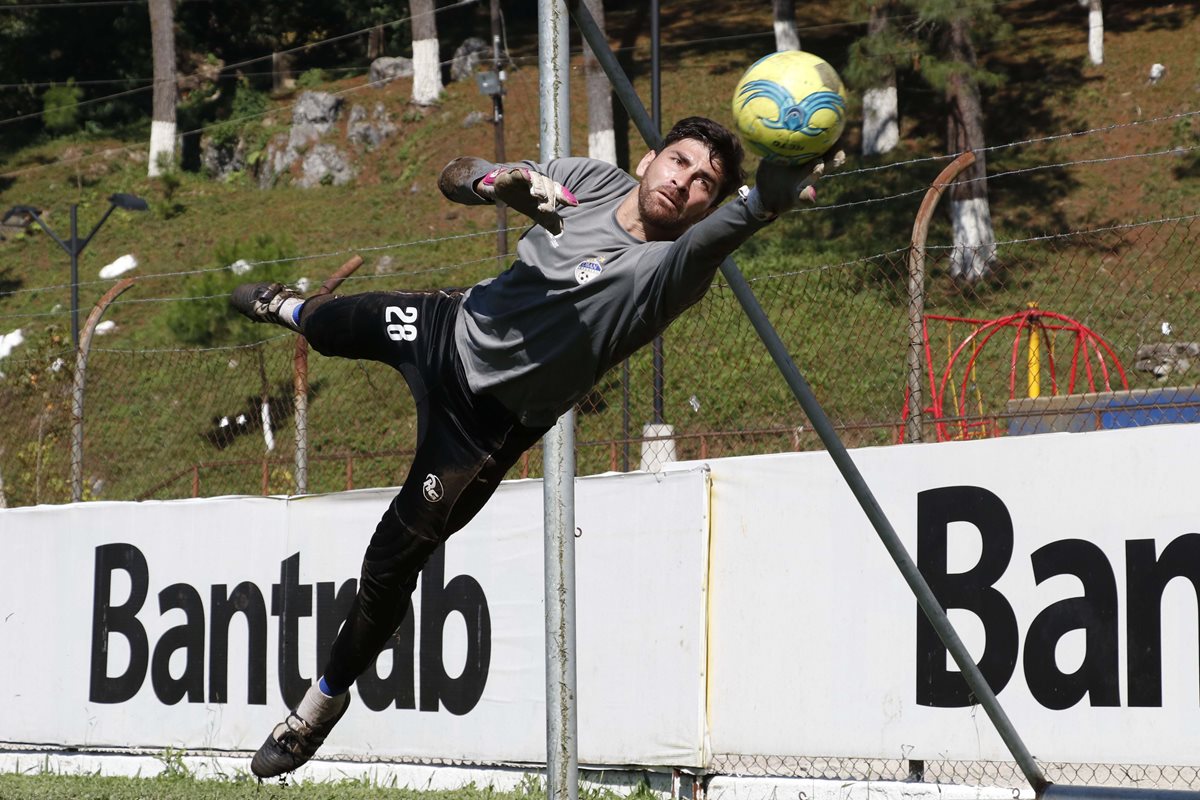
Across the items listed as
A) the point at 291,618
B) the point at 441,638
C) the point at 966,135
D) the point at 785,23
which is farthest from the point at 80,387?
the point at 785,23

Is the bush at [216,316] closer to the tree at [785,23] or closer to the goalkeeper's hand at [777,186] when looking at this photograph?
the tree at [785,23]

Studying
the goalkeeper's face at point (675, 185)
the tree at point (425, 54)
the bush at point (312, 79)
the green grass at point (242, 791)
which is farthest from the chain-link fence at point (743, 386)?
the bush at point (312, 79)

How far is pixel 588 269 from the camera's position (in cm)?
444

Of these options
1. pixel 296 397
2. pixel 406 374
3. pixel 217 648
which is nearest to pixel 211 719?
pixel 217 648

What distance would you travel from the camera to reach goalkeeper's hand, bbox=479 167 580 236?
3.94 metres

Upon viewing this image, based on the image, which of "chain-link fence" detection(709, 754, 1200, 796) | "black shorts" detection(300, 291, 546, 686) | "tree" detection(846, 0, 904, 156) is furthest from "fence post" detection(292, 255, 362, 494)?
"tree" detection(846, 0, 904, 156)

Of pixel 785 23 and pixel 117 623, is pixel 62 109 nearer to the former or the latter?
pixel 785 23

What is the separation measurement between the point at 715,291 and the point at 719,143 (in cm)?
523

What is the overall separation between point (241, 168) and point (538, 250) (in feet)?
113

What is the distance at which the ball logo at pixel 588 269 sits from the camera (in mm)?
4430

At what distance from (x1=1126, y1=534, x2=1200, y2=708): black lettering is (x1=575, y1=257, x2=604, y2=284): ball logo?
3.02 m

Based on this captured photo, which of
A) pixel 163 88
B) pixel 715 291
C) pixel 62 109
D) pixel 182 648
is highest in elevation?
pixel 62 109

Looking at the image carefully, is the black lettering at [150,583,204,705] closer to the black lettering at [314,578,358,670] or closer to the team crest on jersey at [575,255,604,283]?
the black lettering at [314,578,358,670]

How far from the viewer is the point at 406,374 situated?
496 centimetres
